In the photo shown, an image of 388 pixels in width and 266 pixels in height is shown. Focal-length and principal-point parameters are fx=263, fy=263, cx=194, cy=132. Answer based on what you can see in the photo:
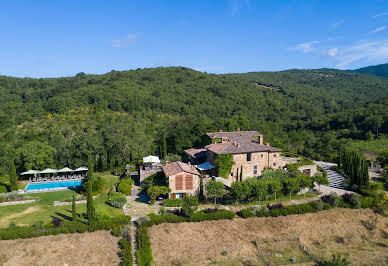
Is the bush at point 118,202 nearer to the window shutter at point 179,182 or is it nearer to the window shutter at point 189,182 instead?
the window shutter at point 179,182

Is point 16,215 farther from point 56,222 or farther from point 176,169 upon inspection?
point 176,169

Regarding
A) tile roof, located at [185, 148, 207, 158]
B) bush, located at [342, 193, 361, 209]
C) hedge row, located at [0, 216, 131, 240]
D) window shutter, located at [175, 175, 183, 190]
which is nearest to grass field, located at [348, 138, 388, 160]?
bush, located at [342, 193, 361, 209]

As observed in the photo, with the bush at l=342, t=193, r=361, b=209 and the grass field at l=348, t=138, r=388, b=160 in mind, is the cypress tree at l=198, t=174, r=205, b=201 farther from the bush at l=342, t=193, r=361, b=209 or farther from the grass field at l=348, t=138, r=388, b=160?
the grass field at l=348, t=138, r=388, b=160

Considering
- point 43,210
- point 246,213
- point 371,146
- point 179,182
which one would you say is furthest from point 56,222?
point 371,146

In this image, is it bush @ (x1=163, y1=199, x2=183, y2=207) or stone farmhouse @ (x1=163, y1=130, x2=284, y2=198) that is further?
stone farmhouse @ (x1=163, y1=130, x2=284, y2=198)

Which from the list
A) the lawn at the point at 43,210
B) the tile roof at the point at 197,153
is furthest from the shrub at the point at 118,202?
the tile roof at the point at 197,153
